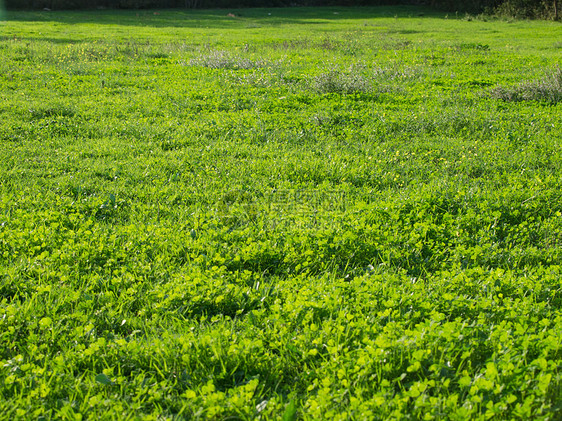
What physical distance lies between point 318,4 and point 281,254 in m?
51.0

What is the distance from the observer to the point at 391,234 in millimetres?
4883

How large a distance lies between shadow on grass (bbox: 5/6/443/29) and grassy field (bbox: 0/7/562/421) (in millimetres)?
22288

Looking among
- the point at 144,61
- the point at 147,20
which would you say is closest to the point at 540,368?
the point at 144,61

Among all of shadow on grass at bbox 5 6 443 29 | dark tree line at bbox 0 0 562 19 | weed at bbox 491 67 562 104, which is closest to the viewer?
weed at bbox 491 67 562 104

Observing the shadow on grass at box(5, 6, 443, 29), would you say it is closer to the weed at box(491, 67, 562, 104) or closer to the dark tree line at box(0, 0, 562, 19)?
the dark tree line at box(0, 0, 562, 19)

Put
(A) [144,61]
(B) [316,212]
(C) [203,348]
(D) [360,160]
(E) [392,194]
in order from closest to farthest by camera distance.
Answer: (C) [203,348] < (B) [316,212] < (E) [392,194] < (D) [360,160] < (A) [144,61]

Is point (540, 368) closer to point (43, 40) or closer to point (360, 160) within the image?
point (360, 160)

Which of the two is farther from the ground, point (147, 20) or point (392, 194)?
point (147, 20)

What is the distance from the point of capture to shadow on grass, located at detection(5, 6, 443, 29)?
100 ft

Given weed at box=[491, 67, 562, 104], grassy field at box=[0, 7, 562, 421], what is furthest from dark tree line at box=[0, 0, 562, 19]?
grassy field at box=[0, 7, 562, 421]

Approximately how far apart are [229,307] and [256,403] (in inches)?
39.5

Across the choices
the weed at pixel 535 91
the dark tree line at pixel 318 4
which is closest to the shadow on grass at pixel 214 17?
the dark tree line at pixel 318 4

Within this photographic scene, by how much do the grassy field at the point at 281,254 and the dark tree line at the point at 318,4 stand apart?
91.6 ft

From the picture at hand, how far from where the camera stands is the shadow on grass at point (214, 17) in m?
30.5
